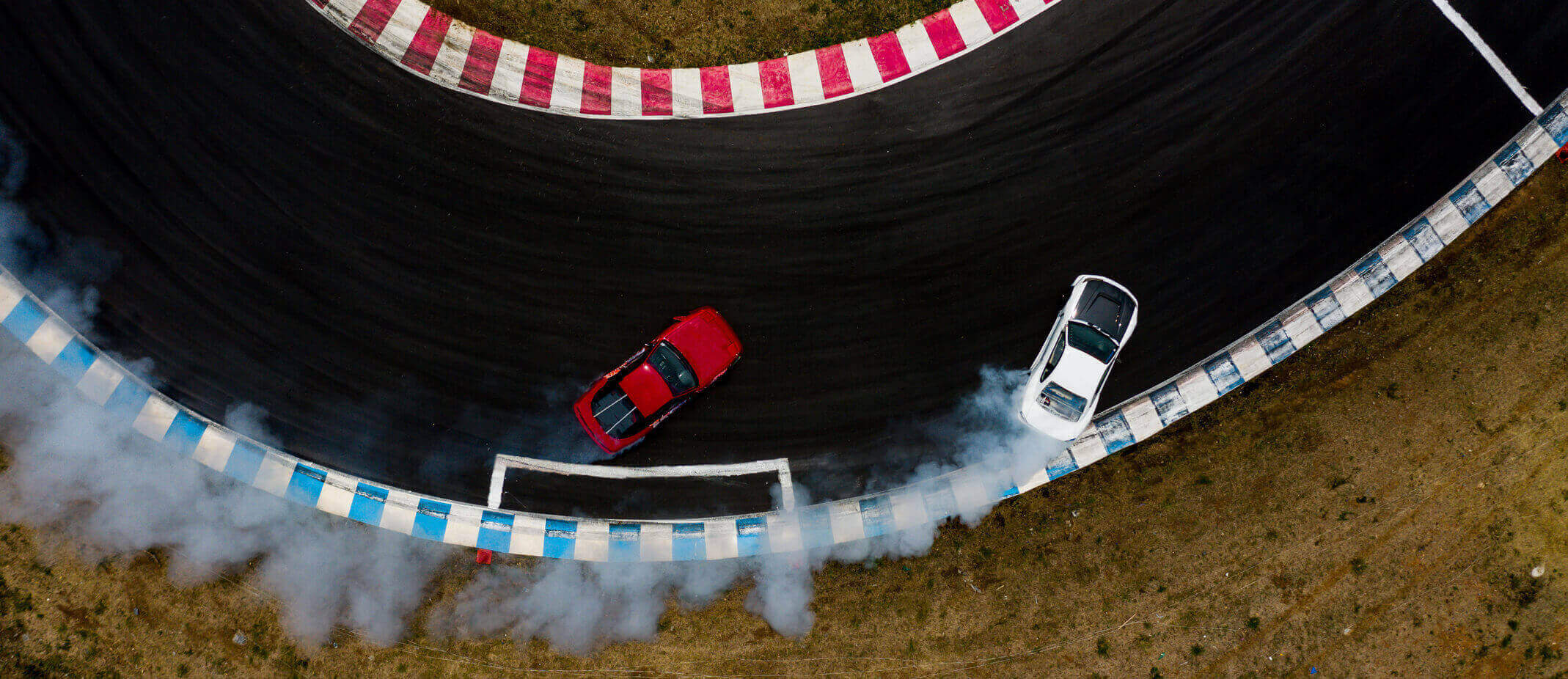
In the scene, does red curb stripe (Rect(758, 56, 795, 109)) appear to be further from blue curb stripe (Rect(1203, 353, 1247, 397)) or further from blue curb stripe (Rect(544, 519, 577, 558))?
blue curb stripe (Rect(1203, 353, 1247, 397))

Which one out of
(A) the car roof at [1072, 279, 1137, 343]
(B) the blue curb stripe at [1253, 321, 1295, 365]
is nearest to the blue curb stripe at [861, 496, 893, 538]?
(A) the car roof at [1072, 279, 1137, 343]

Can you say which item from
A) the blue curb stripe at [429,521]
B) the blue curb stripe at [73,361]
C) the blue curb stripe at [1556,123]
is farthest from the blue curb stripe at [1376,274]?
the blue curb stripe at [73,361]

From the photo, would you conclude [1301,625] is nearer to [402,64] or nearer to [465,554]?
[465,554]

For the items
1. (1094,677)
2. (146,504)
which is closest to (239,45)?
(146,504)

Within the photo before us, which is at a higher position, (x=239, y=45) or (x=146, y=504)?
(x=239, y=45)

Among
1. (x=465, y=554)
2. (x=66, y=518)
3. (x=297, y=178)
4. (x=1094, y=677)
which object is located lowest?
(x=1094, y=677)

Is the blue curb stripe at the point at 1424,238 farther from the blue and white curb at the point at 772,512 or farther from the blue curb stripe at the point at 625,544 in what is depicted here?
the blue curb stripe at the point at 625,544
